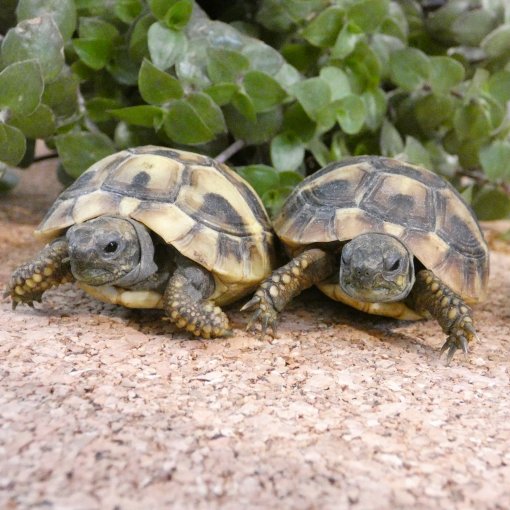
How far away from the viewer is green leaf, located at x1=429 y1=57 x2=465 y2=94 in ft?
10.0

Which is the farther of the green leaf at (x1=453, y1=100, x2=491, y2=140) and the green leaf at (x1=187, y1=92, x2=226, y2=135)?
the green leaf at (x1=453, y1=100, x2=491, y2=140)

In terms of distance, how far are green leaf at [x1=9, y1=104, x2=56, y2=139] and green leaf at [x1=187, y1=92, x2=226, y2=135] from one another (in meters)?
0.65

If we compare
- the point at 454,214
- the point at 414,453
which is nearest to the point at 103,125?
the point at 454,214

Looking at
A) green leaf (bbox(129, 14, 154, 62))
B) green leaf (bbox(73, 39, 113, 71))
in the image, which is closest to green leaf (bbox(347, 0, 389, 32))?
green leaf (bbox(129, 14, 154, 62))

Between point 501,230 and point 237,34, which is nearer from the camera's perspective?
point 237,34

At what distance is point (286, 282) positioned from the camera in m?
2.36

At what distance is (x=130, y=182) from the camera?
234 cm

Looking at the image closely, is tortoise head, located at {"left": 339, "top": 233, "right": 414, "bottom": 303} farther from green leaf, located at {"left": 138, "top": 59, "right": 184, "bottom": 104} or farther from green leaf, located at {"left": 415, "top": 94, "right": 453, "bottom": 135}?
green leaf, located at {"left": 415, "top": 94, "right": 453, "bottom": 135}

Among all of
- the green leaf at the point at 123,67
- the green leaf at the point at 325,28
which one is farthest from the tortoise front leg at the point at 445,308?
the green leaf at the point at 123,67

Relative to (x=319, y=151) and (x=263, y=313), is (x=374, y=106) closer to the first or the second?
(x=319, y=151)

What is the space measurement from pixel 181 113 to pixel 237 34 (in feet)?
1.82

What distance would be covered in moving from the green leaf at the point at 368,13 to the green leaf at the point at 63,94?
55.4 inches

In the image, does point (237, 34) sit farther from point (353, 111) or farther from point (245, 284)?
point (245, 284)

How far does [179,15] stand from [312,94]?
72cm
